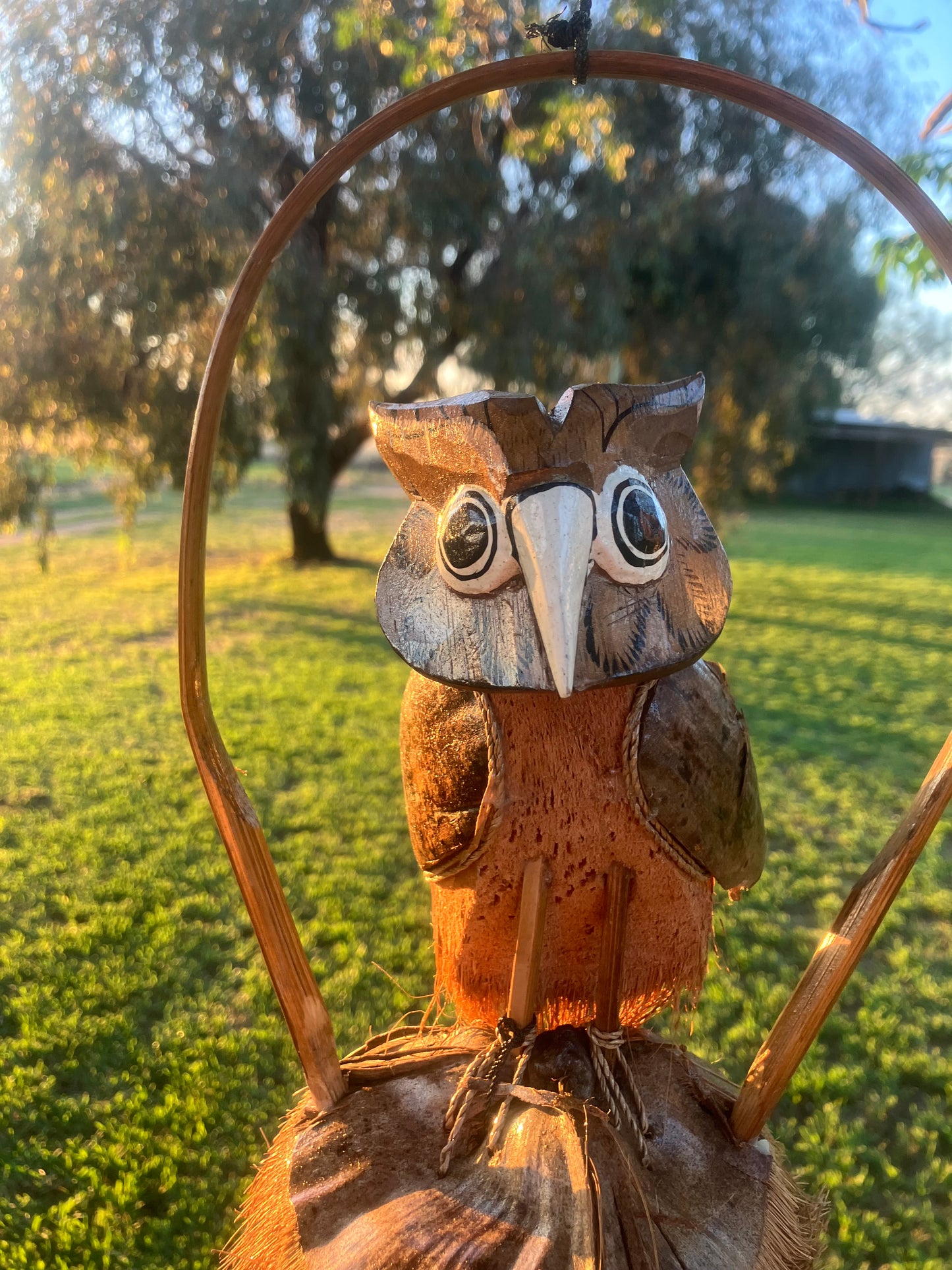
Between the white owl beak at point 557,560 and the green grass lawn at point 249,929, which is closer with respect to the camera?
the white owl beak at point 557,560

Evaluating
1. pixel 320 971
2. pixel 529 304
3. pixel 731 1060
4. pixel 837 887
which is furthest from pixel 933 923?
pixel 529 304

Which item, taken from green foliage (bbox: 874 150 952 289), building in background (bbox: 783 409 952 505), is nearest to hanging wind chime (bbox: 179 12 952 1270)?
green foliage (bbox: 874 150 952 289)

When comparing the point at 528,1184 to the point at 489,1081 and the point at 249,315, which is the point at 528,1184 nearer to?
the point at 489,1081

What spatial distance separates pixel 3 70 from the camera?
368 cm

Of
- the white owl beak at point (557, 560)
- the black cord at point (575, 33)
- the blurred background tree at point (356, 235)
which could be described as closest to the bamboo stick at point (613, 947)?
the white owl beak at point (557, 560)

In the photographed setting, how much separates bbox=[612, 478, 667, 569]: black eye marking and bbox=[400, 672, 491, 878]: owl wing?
23 centimetres

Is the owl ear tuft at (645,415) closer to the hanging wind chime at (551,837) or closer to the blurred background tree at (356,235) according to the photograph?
the hanging wind chime at (551,837)

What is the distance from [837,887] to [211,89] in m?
4.66

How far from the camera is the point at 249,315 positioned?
0.78 metres

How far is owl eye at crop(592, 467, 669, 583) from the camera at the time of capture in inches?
27.8

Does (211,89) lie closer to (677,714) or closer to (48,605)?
(48,605)

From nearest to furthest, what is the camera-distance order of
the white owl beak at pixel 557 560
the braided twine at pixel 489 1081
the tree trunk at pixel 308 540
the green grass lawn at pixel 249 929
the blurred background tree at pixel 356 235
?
the white owl beak at pixel 557 560 → the braided twine at pixel 489 1081 → the green grass lawn at pixel 249 929 → the blurred background tree at pixel 356 235 → the tree trunk at pixel 308 540

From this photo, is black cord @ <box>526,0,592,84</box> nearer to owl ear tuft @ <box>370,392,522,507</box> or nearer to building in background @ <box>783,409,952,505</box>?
owl ear tuft @ <box>370,392,522,507</box>

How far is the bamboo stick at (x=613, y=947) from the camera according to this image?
835mm
